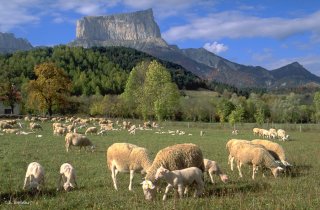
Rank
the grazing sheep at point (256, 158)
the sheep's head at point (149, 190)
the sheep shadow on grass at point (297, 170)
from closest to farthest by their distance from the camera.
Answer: the sheep's head at point (149, 190), the grazing sheep at point (256, 158), the sheep shadow on grass at point (297, 170)

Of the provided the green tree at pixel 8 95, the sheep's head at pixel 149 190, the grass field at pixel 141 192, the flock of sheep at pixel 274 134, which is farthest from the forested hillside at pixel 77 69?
the sheep's head at pixel 149 190

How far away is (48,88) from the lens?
77188 mm

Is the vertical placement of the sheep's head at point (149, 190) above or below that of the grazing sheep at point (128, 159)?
below

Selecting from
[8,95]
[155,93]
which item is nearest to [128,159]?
[155,93]

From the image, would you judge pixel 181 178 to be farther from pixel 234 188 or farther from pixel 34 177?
pixel 34 177

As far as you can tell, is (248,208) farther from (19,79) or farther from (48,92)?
(19,79)

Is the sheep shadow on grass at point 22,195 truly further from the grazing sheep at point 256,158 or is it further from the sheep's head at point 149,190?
the grazing sheep at point 256,158

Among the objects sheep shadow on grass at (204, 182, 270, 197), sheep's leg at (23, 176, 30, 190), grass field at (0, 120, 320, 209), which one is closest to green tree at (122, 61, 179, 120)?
grass field at (0, 120, 320, 209)

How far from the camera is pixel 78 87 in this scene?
142 meters

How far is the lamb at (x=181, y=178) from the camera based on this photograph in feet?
42.2

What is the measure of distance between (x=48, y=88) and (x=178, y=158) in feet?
217

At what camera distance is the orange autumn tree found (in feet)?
252

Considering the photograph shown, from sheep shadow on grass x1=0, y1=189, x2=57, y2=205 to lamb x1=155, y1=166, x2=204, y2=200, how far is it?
3.95 meters

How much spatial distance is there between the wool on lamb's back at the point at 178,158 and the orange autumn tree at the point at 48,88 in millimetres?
65671
